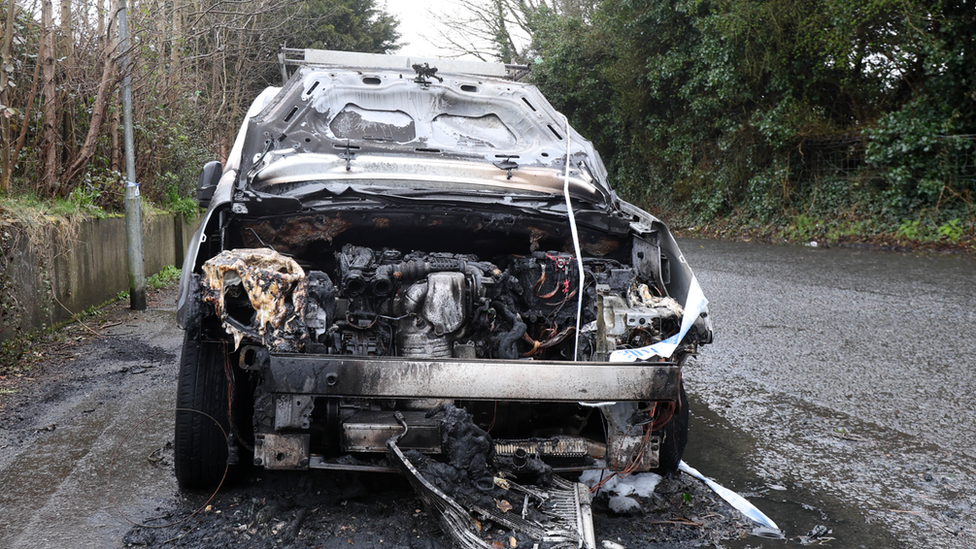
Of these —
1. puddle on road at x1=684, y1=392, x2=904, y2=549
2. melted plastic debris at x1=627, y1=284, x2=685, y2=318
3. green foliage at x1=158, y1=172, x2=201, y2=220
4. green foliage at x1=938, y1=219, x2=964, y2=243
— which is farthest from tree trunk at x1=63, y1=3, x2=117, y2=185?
green foliage at x1=938, y1=219, x2=964, y2=243

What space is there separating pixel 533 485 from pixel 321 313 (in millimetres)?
1072

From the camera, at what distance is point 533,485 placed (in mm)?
2865

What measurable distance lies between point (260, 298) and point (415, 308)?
2.23 ft

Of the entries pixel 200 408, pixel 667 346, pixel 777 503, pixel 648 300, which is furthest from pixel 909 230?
pixel 200 408

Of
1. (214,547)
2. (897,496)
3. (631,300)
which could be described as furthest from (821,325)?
(214,547)

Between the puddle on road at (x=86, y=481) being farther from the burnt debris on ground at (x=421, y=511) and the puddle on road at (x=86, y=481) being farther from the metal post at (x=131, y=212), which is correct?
the metal post at (x=131, y=212)

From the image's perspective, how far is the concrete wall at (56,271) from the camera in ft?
17.5

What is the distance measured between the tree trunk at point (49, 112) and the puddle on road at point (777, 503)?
6311 mm

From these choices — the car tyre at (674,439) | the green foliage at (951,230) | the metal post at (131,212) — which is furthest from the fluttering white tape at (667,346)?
the green foliage at (951,230)

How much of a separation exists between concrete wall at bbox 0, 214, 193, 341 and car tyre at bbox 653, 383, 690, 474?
4703 millimetres

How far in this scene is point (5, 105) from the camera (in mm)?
6090

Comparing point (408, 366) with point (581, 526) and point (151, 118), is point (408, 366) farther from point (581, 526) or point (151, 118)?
point (151, 118)

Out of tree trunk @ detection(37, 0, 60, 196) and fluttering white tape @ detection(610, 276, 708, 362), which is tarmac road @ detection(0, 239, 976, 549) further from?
tree trunk @ detection(37, 0, 60, 196)

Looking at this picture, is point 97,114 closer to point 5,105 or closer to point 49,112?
point 49,112
